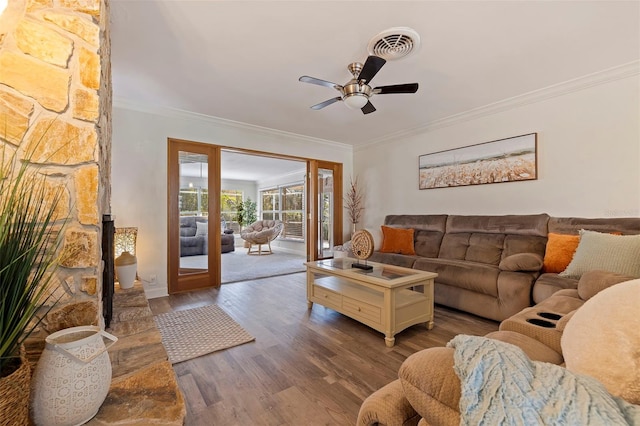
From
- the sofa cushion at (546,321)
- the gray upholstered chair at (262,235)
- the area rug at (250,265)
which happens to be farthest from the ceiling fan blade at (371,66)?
the gray upholstered chair at (262,235)

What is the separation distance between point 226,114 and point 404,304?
3.30 metres

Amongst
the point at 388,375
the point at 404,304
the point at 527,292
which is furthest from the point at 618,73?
the point at 388,375

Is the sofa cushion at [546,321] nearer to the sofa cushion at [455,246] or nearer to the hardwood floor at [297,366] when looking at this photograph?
the hardwood floor at [297,366]

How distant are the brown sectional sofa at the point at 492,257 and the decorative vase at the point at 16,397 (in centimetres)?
313

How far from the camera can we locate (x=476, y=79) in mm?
2877

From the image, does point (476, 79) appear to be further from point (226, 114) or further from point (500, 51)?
point (226, 114)

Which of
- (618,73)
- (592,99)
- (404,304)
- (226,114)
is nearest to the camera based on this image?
(404,304)

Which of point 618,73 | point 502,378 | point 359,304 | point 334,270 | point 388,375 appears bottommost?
point 388,375

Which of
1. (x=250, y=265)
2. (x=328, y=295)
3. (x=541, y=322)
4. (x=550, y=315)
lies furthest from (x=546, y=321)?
(x=250, y=265)

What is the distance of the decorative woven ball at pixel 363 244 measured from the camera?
2779mm

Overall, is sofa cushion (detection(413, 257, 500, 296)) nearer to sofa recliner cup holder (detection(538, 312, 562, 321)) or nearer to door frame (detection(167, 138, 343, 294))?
sofa recliner cup holder (detection(538, 312, 562, 321))

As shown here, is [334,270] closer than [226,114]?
Yes

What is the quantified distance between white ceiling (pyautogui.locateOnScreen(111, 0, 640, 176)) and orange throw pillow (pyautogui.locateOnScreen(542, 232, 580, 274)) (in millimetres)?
1649

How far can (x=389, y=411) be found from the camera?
2.58ft
